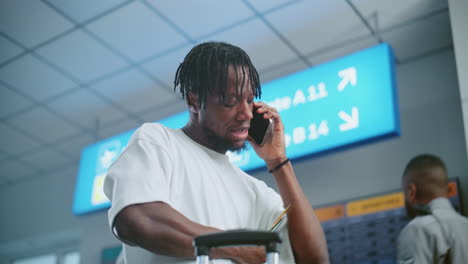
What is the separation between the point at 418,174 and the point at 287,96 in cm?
103

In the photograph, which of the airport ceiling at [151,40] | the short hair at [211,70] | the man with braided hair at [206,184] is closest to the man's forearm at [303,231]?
the man with braided hair at [206,184]

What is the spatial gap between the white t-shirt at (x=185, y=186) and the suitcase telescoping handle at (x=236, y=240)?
0.18m

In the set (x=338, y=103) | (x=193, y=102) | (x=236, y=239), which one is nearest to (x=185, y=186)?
(x=193, y=102)

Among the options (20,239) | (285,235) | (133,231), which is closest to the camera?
(133,231)

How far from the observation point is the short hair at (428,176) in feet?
10.6

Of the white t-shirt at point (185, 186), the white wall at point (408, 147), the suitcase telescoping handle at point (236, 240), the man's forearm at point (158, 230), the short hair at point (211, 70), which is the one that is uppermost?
the white wall at point (408, 147)

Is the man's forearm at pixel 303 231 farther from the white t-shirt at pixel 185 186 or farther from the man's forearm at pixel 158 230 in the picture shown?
the man's forearm at pixel 158 230

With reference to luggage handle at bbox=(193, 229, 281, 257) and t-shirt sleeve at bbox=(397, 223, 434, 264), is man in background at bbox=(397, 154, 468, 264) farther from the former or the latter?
luggage handle at bbox=(193, 229, 281, 257)

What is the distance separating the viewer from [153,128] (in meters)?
1.36

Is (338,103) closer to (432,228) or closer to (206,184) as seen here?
(432,228)

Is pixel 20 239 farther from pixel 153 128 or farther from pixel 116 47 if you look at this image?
pixel 153 128

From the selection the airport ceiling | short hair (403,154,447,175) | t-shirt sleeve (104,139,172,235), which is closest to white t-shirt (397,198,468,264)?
short hair (403,154,447,175)

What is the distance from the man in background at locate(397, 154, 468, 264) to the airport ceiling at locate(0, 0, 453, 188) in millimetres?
1209

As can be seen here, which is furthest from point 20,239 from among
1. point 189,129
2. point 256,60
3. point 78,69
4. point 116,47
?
point 189,129
